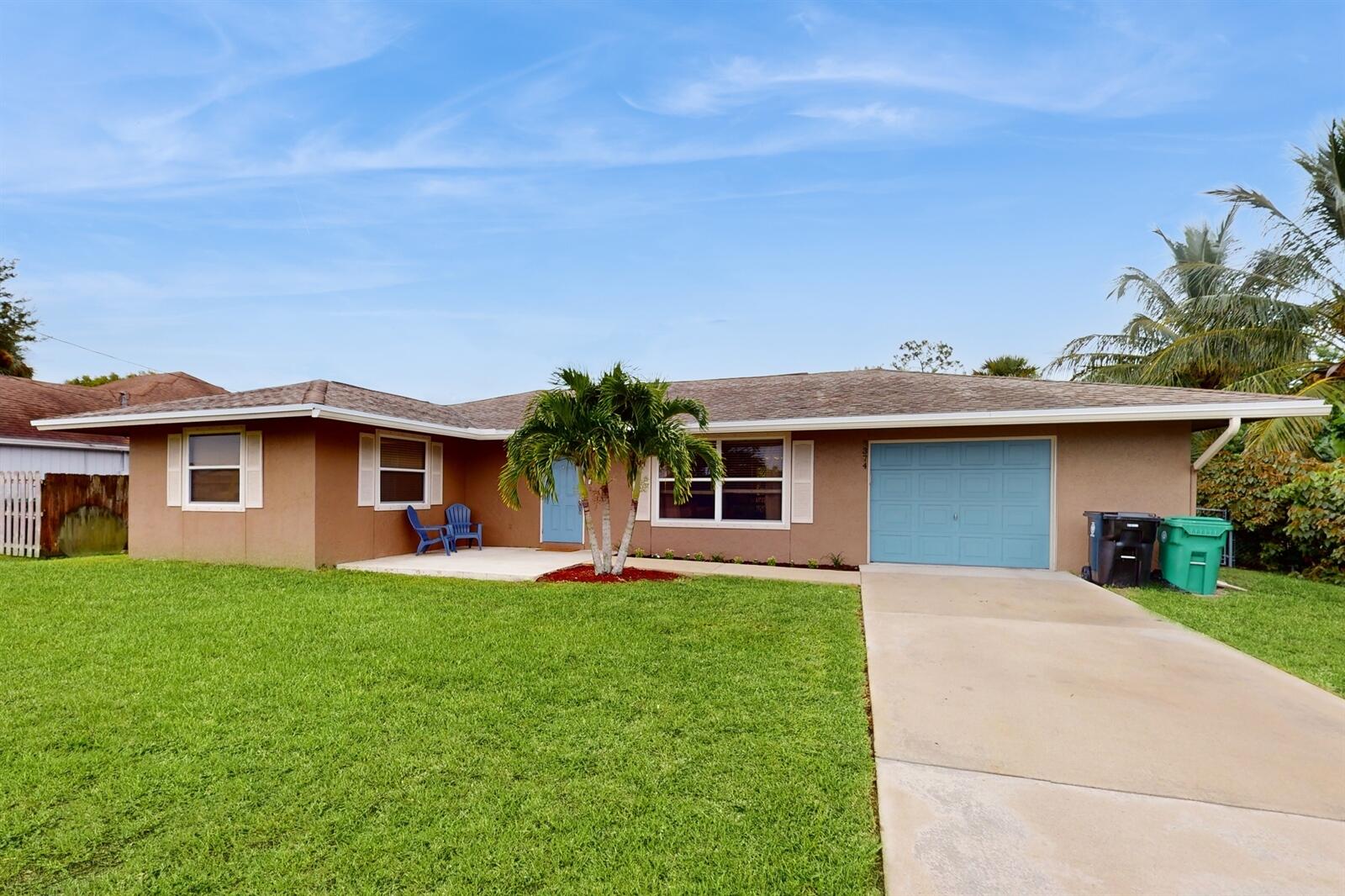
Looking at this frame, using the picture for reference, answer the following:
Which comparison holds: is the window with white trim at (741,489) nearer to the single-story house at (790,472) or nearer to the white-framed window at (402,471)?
the single-story house at (790,472)

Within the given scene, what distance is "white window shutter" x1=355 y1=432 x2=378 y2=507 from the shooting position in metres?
10.3

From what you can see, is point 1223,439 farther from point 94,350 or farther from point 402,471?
point 94,350

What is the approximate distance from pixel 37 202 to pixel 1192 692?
22.6 m

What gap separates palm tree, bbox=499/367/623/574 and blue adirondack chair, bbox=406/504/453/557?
315cm

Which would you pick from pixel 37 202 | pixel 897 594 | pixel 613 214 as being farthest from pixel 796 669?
pixel 37 202

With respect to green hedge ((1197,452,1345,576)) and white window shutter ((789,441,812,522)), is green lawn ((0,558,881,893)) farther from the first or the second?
green hedge ((1197,452,1345,576))

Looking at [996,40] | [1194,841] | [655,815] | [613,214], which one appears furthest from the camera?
[613,214]

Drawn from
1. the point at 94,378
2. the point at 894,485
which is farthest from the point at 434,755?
the point at 94,378

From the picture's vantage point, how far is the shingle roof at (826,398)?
8992mm

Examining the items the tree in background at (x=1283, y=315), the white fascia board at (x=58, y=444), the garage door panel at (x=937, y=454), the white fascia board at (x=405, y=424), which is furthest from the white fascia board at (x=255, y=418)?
the tree in background at (x=1283, y=315)

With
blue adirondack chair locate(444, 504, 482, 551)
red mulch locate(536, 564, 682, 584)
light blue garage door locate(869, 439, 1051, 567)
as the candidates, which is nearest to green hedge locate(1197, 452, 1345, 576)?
light blue garage door locate(869, 439, 1051, 567)

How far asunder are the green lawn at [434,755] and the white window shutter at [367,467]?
431 centimetres

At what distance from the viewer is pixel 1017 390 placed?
10148 millimetres

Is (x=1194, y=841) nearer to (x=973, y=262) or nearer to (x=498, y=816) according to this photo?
(x=498, y=816)
